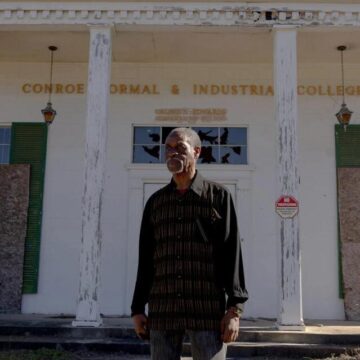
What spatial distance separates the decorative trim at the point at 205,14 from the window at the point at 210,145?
2.28 m

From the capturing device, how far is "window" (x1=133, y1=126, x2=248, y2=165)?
9586 millimetres

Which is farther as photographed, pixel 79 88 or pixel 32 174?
pixel 79 88

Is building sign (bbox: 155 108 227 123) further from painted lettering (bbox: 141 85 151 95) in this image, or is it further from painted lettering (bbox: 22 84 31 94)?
painted lettering (bbox: 22 84 31 94)

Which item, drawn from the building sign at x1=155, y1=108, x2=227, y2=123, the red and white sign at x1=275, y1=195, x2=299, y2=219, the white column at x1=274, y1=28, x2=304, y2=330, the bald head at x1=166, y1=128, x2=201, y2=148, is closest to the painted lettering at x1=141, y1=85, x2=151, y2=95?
the building sign at x1=155, y1=108, x2=227, y2=123

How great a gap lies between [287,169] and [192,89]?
304cm

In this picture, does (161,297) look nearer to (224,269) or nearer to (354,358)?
(224,269)

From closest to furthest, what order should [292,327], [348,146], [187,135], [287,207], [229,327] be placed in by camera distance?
[229,327] → [187,135] → [292,327] → [287,207] → [348,146]

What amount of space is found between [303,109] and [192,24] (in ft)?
9.46

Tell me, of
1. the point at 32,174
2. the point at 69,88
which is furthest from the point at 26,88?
the point at 32,174

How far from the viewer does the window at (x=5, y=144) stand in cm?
966

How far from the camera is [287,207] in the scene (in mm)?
7285

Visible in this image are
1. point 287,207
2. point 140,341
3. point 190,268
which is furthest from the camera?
point 287,207

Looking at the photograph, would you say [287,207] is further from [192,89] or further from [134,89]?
[134,89]

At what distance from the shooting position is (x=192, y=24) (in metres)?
7.89
